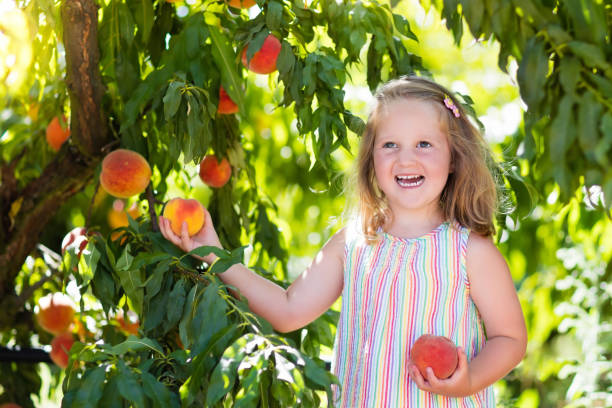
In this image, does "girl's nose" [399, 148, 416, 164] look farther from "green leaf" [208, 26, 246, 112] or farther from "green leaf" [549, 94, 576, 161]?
"green leaf" [549, 94, 576, 161]

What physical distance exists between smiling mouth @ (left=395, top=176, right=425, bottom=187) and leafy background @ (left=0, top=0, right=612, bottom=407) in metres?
0.15

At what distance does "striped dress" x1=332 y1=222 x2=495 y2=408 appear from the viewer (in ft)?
5.19

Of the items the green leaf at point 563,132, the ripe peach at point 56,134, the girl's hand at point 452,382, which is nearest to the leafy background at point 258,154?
the green leaf at point 563,132

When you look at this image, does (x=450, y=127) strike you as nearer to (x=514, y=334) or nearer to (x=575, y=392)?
(x=514, y=334)

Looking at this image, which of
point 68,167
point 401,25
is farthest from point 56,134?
point 401,25

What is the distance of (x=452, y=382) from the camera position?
4.85ft

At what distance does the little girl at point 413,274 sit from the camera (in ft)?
5.19

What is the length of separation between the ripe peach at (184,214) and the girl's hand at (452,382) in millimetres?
591

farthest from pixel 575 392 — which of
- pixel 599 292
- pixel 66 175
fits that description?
pixel 66 175

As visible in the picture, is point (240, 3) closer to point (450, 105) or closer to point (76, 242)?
point (450, 105)

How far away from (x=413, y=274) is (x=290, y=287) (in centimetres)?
29

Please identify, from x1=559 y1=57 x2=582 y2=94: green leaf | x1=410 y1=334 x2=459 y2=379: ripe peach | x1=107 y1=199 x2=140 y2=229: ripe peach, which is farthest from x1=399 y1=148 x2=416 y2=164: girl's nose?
x1=107 y1=199 x2=140 y2=229: ripe peach

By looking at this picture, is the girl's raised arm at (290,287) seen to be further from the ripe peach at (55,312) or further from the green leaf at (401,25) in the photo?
the ripe peach at (55,312)

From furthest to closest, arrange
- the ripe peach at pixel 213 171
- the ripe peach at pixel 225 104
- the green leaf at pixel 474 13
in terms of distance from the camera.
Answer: the ripe peach at pixel 213 171 → the ripe peach at pixel 225 104 → the green leaf at pixel 474 13
